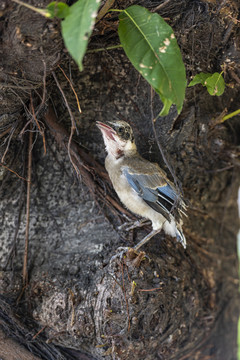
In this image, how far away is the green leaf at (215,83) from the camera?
2453mm

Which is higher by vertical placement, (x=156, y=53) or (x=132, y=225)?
(x=156, y=53)

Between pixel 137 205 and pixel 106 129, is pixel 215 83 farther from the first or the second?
pixel 137 205

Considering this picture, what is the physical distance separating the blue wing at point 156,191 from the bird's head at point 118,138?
17cm

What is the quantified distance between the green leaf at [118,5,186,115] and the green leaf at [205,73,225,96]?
55cm

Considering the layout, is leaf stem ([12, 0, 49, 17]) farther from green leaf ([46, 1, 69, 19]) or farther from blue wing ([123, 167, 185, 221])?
blue wing ([123, 167, 185, 221])

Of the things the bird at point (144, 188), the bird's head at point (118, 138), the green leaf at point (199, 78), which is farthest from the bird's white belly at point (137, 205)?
the green leaf at point (199, 78)

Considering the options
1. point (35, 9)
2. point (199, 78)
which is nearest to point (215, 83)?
point (199, 78)

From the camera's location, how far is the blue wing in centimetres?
272

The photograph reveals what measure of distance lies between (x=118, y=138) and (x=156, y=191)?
17.6 inches

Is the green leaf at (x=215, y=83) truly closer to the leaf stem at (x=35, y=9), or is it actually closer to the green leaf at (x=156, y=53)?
the green leaf at (x=156, y=53)

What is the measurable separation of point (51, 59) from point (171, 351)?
1.99 meters

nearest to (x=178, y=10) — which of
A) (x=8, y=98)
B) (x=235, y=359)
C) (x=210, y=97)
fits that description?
(x=210, y=97)

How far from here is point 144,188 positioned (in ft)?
9.09

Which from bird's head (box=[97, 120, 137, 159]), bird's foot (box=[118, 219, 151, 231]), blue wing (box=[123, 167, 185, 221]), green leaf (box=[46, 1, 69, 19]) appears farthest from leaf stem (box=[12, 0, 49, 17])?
bird's foot (box=[118, 219, 151, 231])
